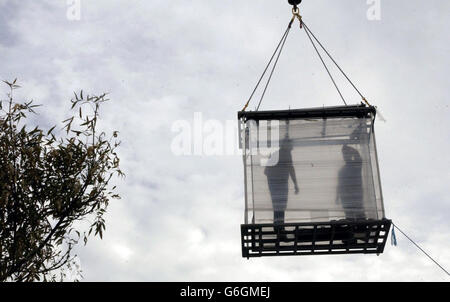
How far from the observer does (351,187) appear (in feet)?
33.6

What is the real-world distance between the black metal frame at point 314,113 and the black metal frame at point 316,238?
1.97 metres

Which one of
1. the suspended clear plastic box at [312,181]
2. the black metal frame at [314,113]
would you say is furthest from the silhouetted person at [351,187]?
the black metal frame at [314,113]

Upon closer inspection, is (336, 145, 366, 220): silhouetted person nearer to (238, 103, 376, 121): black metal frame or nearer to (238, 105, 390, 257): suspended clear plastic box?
(238, 105, 390, 257): suspended clear plastic box

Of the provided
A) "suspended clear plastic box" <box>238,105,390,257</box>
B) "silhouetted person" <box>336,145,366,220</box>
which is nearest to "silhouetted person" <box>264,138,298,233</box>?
"suspended clear plastic box" <box>238,105,390,257</box>

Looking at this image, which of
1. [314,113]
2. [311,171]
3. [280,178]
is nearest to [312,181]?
[311,171]

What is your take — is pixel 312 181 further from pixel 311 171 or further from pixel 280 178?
pixel 280 178

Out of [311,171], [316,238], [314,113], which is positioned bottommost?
[316,238]

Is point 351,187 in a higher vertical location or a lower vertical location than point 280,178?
lower

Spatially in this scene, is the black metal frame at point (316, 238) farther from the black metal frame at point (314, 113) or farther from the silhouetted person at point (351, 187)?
the black metal frame at point (314, 113)

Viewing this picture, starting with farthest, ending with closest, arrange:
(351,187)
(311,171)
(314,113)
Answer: (314,113)
(311,171)
(351,187)

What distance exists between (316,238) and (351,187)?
1123 mm
